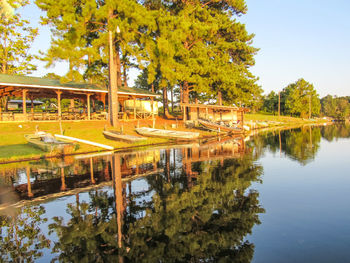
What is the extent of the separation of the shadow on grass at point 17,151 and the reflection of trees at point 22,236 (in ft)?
35.5

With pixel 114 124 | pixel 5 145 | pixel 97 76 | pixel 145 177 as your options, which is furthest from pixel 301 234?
pixel 97 76

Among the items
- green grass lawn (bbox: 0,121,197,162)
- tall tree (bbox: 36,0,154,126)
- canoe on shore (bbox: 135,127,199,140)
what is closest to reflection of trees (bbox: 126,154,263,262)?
green grass lawn (bbox: 0,121,197,162)

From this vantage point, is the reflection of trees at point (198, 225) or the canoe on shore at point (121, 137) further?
the canoe on shore at point (121, 137)

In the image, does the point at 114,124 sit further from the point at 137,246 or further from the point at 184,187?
the point at 137,246

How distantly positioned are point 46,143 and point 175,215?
48.1 feet

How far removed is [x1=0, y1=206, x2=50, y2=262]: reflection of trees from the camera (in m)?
4.99

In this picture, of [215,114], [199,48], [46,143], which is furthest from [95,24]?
[215,114]

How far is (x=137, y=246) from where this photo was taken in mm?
5141

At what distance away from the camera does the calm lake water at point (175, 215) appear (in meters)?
5.02

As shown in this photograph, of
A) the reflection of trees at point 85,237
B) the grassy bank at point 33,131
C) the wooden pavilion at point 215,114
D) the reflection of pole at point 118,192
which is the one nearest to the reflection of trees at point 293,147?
the reflection of pole at point 118,192

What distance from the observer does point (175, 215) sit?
6.59m

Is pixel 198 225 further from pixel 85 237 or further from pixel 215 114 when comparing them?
pixel 215 114

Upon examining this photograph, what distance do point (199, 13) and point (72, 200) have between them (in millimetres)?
39181

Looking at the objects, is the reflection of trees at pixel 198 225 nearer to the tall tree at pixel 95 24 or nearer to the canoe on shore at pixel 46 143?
the canoe on shore at pixel 46 143
